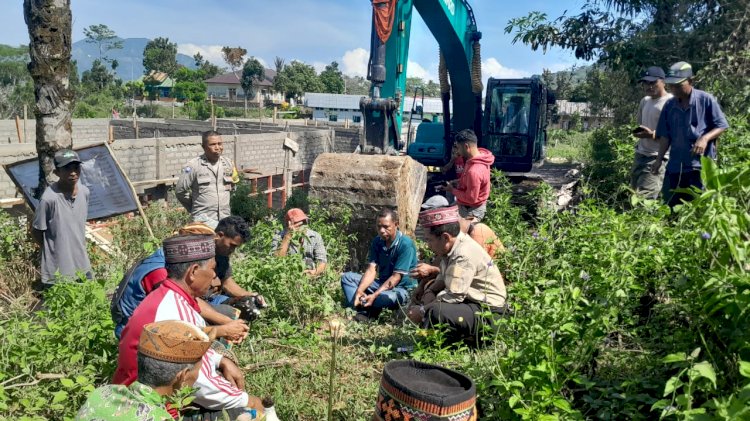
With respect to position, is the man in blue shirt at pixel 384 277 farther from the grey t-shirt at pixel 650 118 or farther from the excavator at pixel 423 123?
the grey t-shirt at pixel 650 118

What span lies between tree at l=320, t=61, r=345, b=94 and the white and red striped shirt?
74.0 m

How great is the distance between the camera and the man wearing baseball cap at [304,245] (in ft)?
17.9

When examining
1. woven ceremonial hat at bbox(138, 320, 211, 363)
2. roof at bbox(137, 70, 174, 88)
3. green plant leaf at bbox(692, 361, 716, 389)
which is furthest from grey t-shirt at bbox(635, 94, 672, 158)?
roof at bbox(137, 70, 174, 88)

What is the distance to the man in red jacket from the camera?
591cm

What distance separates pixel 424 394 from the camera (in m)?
2.50

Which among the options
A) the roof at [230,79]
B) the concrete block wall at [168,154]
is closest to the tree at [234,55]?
the roof at [230,79]

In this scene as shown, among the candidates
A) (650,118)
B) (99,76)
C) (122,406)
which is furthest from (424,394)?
(99,76)

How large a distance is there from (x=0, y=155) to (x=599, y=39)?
10.9m

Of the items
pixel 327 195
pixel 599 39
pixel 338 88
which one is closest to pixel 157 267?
pixel 327 195

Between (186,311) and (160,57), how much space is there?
7905cm

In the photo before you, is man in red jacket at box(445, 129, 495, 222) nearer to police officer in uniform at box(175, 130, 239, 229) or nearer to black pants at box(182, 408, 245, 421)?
police officer in uniform at box(175, 130, 239, 229)

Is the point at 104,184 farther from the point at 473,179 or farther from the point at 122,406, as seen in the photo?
the point at 122,406

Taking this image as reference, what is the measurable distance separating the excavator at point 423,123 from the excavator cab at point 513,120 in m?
0.02

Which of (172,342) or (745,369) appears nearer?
(745,369)
